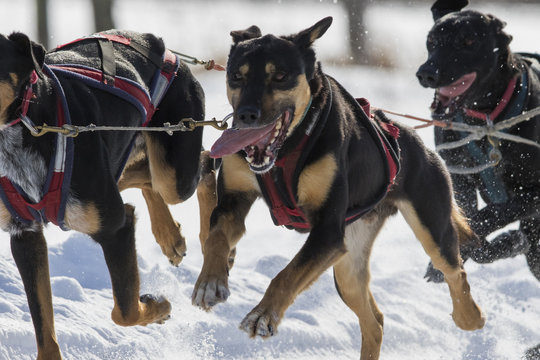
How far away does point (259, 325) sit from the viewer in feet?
10.4

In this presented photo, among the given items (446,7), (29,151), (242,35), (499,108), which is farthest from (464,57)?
(29,151)

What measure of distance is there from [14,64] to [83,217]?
2.10 ft

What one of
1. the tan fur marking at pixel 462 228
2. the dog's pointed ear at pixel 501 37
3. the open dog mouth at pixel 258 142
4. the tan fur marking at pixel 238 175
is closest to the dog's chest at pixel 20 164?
the open dog mouth at pixel 258 142

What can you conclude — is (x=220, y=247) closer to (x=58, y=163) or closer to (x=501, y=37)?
(x=58, y=163)

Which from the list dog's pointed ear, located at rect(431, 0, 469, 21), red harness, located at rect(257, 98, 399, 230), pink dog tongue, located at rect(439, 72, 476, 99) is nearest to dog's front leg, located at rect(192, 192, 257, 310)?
red harness, located at rect(257, 98, 399, 230)

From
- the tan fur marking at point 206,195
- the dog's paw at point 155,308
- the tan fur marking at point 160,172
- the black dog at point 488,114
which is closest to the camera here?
the dog's paw at point 155,308

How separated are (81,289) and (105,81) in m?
1.50

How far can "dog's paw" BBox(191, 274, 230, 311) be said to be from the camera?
3.30 metres

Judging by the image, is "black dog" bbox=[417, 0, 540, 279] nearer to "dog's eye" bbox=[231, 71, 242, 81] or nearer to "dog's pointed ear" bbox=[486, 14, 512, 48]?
"dog's pointed ear" bbox=[486, 14, 512, 48]

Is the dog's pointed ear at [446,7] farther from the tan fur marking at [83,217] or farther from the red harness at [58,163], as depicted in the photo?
the tan fur marking at [83,217]

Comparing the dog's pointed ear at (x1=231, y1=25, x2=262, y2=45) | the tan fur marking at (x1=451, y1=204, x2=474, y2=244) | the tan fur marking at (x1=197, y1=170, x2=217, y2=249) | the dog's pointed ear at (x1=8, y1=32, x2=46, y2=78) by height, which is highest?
the dog's pointed ear at (x1=8, y1=32, x2=46, y2=78)

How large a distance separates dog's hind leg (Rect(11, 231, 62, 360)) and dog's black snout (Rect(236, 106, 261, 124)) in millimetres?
975

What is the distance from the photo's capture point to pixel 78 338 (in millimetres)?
4262

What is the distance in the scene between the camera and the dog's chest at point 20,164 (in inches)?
131
